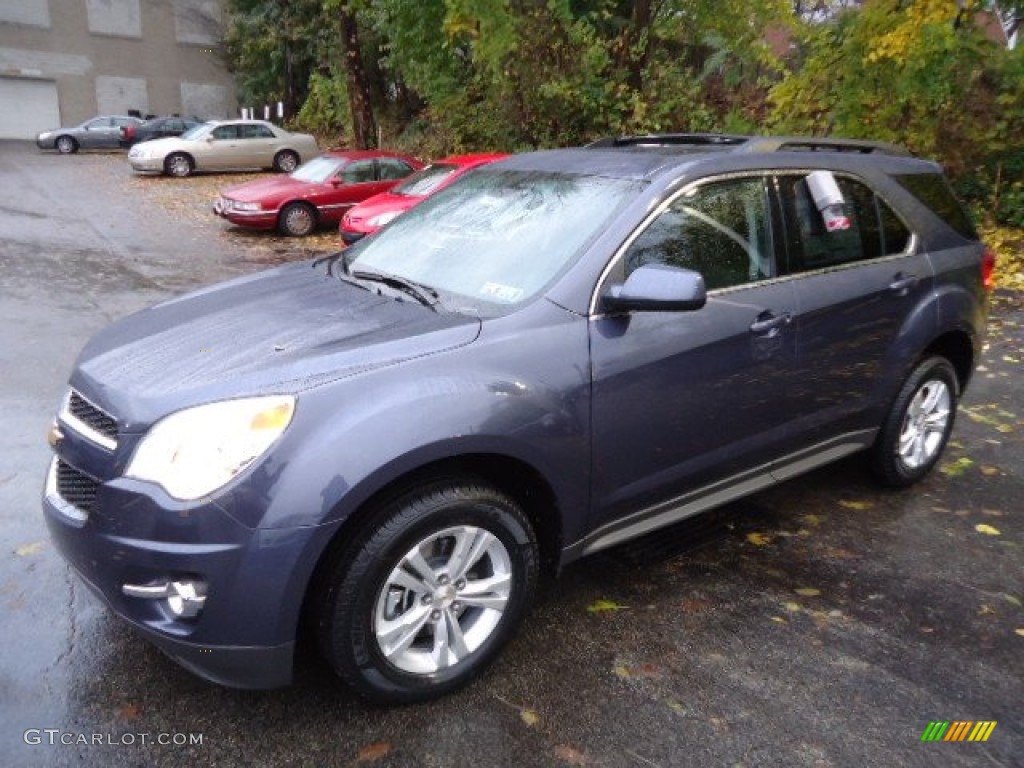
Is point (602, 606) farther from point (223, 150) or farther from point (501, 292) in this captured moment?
point (223, 150)

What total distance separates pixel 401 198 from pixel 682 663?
9298 mm

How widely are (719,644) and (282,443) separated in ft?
5.89

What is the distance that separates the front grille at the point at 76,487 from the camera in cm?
242

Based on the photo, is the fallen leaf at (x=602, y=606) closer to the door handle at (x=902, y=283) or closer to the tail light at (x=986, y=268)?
the door handle at (x=902, y=283)

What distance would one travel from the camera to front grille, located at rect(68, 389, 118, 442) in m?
2.44

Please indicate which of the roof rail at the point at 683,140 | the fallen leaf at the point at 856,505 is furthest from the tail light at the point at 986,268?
the roof rail at the point at 683,140

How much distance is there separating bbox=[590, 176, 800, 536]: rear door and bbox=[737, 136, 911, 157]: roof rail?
24cm

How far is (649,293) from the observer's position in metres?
2.71

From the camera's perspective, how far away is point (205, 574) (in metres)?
2.21

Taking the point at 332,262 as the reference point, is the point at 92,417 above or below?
below

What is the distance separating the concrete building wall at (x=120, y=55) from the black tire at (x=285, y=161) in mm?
21755

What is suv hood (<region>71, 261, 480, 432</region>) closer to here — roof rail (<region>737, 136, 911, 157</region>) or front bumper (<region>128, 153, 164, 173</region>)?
roof rail (<region>737, 136, 911, 157</region>)

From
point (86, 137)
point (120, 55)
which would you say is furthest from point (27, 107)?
point (86, 137)

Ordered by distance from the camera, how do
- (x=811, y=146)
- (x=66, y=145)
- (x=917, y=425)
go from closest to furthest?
(x=811, y=146), (x=917, y=425), (x=66, y=145)
